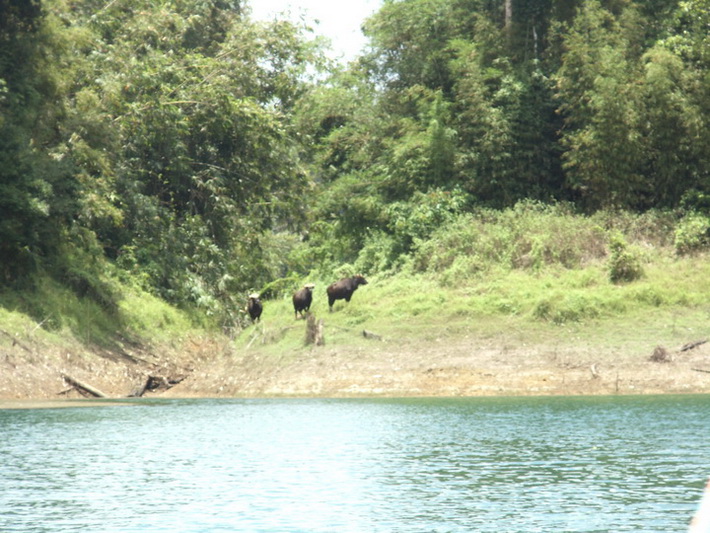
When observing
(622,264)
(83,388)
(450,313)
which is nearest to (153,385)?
(83,388)

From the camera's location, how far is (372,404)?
26.6 metres

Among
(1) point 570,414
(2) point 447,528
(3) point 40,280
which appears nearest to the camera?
(2) point 447,528

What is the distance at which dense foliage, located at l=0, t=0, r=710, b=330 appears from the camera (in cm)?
3450

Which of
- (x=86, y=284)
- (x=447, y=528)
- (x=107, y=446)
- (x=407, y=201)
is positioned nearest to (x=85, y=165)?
(x=86, y=284)

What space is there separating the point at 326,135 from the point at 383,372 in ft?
76.8

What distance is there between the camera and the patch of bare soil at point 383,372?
2830cm

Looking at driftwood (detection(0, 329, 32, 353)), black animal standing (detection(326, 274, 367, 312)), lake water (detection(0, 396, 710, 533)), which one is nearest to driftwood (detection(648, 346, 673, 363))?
lake water (detection(0, 396, 710, 533))

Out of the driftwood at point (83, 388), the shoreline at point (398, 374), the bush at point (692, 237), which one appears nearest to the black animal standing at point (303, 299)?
the shoreline at point (398, 374)

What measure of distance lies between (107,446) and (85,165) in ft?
62.2

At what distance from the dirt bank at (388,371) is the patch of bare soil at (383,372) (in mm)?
30

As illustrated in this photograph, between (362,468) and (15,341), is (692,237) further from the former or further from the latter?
(15,341)

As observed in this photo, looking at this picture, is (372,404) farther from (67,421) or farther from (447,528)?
(447,528)

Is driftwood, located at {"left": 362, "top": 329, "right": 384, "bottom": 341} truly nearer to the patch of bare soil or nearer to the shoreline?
the patch of bare soil

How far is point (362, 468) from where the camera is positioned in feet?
53.3
